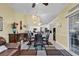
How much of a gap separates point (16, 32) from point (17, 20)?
26cm

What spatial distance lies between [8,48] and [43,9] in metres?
1.06

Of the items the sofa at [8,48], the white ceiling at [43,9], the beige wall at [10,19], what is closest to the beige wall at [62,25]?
A: the white ceiling at [43,9]

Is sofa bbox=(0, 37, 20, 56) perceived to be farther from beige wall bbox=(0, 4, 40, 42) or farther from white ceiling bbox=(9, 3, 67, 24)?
white ceiling bbox=(9, 3, 67, 24)

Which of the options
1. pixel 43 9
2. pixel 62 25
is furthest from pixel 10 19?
pixel 62 25

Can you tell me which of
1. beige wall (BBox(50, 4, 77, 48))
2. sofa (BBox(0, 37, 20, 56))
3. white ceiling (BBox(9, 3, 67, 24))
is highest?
white ceiling (BBox(9, 3, 67, 24))

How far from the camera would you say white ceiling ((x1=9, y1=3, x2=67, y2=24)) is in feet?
8.32

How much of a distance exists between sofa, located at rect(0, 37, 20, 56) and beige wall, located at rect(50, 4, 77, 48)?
0.84 m

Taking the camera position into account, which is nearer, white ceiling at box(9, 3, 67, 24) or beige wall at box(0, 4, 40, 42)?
white ceiling at box(9, 3, 67, 24)

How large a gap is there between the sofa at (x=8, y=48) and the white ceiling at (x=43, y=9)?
0.68 m

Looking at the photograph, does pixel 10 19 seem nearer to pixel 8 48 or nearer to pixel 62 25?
pixel 8 48

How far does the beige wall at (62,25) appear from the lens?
268 centimetres

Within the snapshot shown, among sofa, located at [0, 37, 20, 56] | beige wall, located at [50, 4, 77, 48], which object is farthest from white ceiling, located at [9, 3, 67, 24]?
sofa, located at [0, 37, 20, 56]

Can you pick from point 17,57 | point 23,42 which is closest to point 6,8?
point 23,42

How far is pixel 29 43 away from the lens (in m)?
2.82
